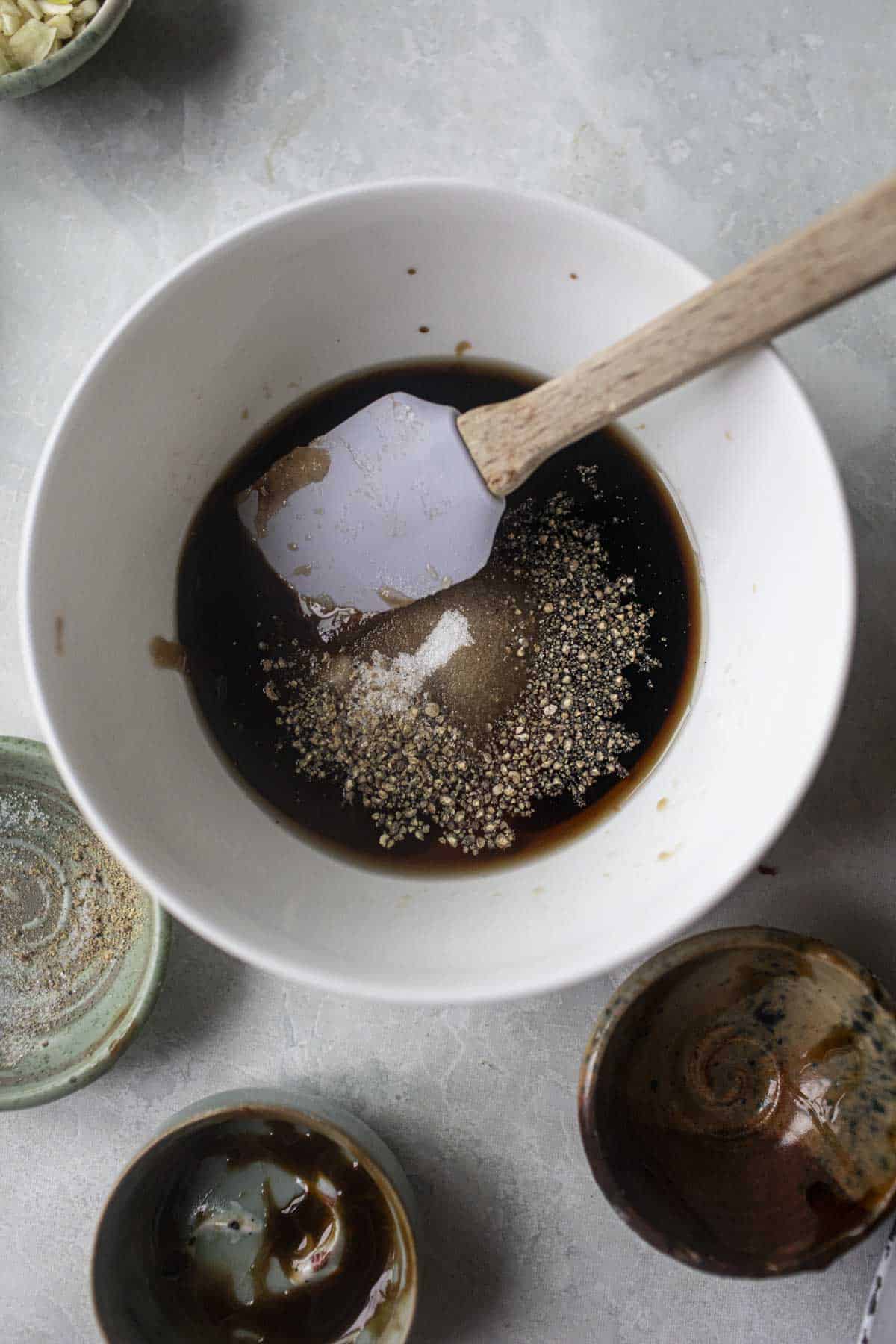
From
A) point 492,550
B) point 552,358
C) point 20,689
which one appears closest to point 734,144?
point 552,358

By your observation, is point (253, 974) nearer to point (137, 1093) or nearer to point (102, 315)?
point (137, 1093)

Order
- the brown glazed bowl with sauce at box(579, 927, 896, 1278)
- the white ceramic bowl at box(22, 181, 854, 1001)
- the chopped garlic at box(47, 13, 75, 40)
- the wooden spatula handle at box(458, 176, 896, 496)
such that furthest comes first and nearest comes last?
the chopped garlic at box(47, 13, 75, 40)
the brown glazed bowl with sauce at box(579, 927, 896, 1278)
the white ceramic bowl at box(22, 181, 854, 1001)
the wooden spatula handle at box(458, 176, 896, 496)

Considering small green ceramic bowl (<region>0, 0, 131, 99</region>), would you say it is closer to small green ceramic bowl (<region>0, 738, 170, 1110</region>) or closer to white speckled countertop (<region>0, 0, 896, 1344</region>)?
white speckled countertop (<region>0, 0, 896, 1344</region>)

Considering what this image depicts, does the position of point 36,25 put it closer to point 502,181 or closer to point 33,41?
point 33,41

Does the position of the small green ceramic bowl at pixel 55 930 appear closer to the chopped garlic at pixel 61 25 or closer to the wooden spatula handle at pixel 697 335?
the wooden spatula handle at pixel 697 335

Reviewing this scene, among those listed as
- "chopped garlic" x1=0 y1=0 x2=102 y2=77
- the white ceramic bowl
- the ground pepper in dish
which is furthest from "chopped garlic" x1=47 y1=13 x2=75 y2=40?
the ground pepper in dish

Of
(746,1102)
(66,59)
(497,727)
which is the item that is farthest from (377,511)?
(746,1102)

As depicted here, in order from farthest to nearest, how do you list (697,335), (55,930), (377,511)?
(55,930) → (377,511) → (697,335)
